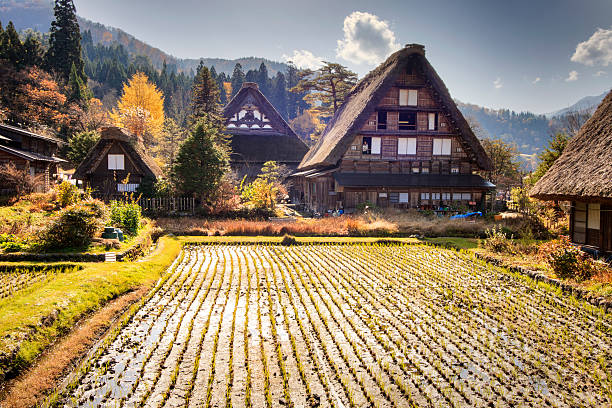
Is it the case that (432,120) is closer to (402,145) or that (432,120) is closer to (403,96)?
(403,96)

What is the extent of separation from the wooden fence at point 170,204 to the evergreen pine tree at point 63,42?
119 ft

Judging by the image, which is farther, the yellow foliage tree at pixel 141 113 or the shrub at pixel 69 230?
the yellow foliage tree at pixel 141 113

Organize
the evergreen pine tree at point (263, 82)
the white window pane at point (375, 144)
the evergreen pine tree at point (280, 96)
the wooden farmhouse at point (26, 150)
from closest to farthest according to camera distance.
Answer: the wooden farmhouse at point (26, 150) → the white window pane at point (375, 144) → the evergreen pine tree at point (280, 96) → the evergreen pine tree at point (263, 82)

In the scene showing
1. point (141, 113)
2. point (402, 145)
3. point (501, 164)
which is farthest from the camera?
point (141, 113)

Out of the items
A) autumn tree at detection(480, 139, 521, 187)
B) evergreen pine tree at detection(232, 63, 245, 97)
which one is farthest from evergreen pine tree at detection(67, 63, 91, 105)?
autumn tree at detection(480, 139, 521, 187)

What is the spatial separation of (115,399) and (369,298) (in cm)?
594

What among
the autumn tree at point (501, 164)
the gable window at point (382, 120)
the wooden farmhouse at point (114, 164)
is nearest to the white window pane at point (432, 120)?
the gable window at point (382, 120)

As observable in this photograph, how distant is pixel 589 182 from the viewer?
12.7 metres

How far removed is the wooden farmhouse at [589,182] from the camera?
12.5 metres

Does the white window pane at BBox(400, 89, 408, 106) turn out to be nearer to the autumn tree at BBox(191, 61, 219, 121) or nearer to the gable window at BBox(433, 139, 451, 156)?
the gable window at BBox(433, 139, 451, 156)

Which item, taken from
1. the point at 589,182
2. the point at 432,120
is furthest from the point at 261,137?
the point at 589,182

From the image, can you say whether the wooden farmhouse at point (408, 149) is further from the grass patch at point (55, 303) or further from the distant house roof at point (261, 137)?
the grass patch at point (55, 303)

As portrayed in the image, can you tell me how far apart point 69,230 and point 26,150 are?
2362 cm

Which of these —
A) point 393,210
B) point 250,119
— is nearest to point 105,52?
point 250,119
